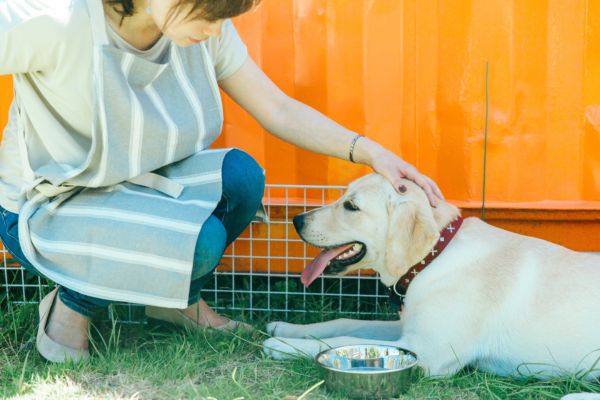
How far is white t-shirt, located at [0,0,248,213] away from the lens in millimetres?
2422

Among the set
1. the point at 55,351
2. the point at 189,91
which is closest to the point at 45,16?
the point at 189,91

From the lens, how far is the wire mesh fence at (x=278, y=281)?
11.4 ft

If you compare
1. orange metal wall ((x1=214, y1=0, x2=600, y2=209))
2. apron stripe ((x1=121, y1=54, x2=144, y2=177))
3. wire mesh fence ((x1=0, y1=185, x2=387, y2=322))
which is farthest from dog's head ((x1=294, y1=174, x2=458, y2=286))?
apron stripe ((x1=121, y1=54, x2=144, y2=177))

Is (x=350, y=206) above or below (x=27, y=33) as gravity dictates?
below

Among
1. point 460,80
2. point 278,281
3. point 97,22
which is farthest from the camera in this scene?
point 278,281

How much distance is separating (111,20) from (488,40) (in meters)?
1.61

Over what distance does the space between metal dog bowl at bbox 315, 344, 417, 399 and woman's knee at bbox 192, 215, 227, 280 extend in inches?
18.9

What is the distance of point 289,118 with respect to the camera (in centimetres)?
310

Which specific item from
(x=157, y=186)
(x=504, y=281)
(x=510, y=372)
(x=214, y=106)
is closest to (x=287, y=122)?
(x=214, y=106)

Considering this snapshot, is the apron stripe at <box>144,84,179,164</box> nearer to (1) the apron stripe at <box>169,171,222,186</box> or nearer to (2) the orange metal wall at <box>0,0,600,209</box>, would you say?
(1) the apron stripe at <box>169,171,222,186</box>

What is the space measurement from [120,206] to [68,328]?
1.67ft

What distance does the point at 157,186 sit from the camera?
8.95 ft

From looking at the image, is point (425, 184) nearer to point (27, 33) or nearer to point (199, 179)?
point (199, 179)

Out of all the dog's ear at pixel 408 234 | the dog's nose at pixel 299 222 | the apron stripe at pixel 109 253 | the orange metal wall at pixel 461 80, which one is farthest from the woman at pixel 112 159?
the orange metal wall at pixel 461 80
